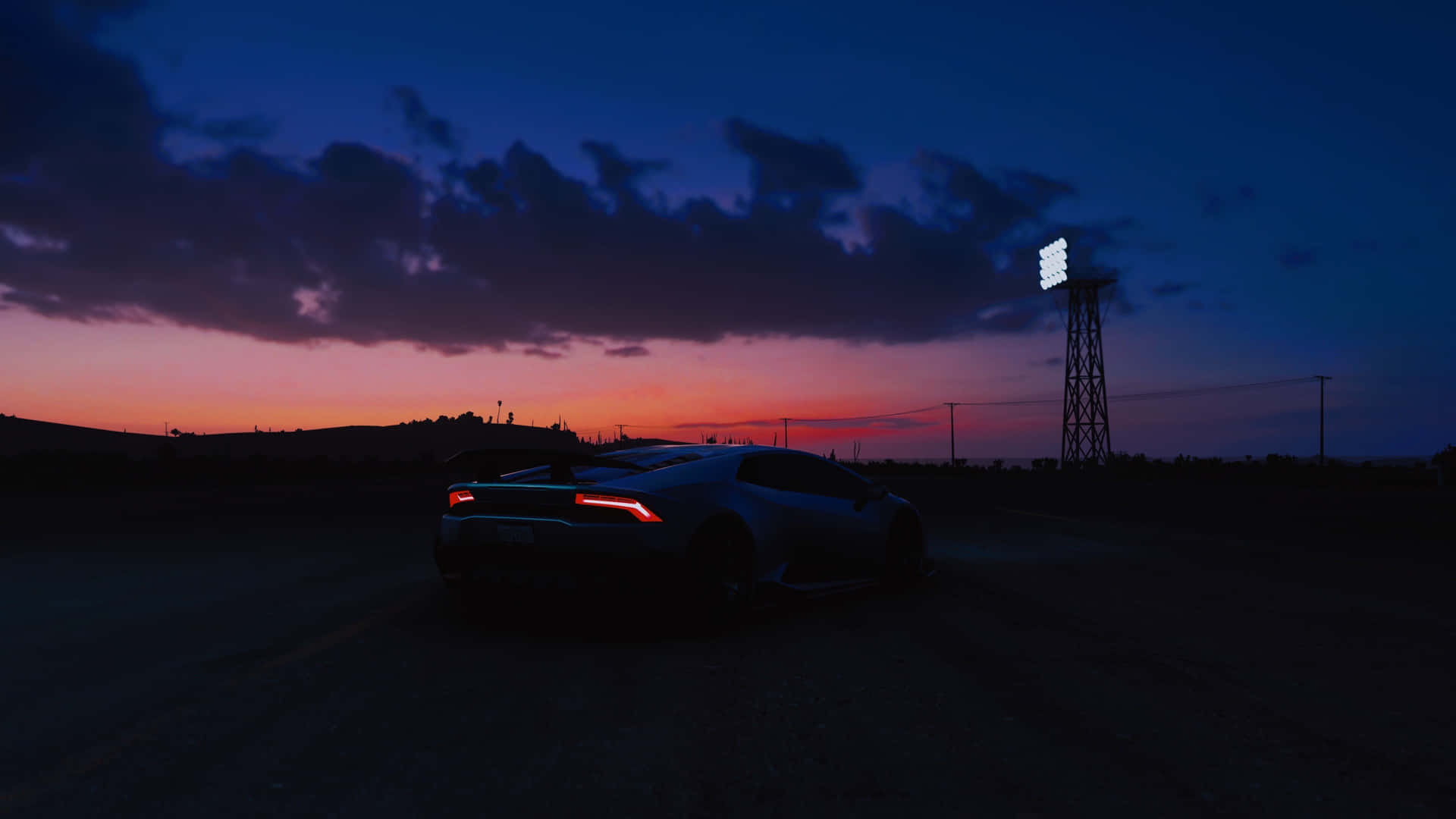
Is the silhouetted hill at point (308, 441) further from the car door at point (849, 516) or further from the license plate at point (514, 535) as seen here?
the license plate at point (514, 535)

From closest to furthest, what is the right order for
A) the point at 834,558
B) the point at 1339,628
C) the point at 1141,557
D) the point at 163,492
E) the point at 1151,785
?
the point at 1151,785 → the point at 1339,628 → the point at 834,558 → the point at 1141,557 → the point at 163,492

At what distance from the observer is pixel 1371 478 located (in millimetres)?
39594

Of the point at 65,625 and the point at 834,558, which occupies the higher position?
the point at 834,558

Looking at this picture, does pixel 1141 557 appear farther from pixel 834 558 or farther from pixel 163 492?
pixel 163 492

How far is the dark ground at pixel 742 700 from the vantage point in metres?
3.28

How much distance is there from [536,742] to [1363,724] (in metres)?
3.82

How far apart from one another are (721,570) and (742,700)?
1.86 m

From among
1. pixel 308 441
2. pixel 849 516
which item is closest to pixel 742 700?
pixel 849 516

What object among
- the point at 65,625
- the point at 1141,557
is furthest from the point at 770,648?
the point at 1141,557

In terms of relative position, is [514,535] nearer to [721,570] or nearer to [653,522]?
[653,522]

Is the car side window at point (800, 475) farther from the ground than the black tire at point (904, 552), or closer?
farther from the ground

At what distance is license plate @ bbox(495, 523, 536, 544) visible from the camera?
6.07 meters

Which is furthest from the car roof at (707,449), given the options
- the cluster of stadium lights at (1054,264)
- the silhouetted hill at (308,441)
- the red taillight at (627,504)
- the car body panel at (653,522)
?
the silhouetted hill at (308,441)

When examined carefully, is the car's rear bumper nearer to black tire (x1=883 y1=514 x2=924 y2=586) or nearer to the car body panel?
the car body panel
